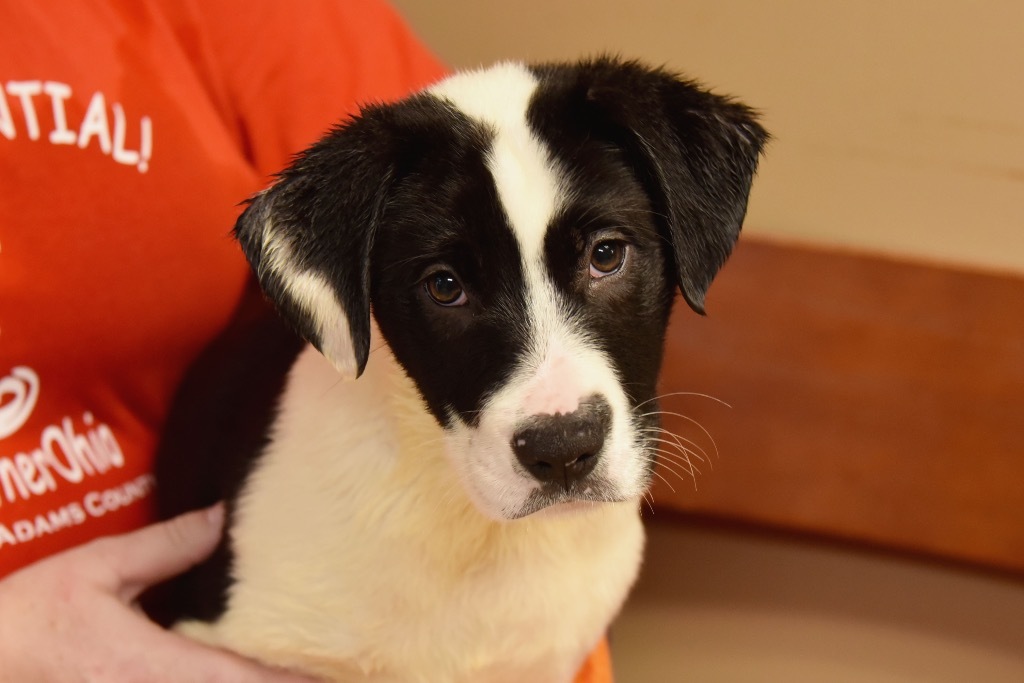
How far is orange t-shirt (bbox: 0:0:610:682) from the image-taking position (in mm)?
1172

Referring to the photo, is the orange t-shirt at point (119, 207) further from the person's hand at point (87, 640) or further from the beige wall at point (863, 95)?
the beige wall at point (863, 95)

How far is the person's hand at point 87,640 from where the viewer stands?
1.15 meters

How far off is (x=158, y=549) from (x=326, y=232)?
0.56 meters

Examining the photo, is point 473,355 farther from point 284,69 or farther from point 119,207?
point 284,69

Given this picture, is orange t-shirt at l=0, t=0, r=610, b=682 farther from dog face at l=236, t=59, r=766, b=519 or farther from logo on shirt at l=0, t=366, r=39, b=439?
dog face at l=236, t=59, r=766, b=519

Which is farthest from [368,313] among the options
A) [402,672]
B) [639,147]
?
[402,672]

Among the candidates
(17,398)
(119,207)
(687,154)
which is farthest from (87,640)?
(687,154)

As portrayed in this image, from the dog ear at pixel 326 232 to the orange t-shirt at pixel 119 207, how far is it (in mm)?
354

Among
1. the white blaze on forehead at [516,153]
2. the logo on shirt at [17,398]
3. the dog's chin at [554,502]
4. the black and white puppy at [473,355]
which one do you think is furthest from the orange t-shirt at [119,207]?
the dog's chin at [554,502]

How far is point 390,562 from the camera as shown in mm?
1106

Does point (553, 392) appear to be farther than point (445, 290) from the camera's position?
No

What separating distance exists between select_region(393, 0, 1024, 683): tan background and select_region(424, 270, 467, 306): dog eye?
0.96 m

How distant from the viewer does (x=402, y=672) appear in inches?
44.4

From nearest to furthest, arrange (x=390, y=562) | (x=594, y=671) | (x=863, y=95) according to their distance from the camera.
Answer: (x=390, y=562)
(x=594, y=671)
(x=863, y=95)
